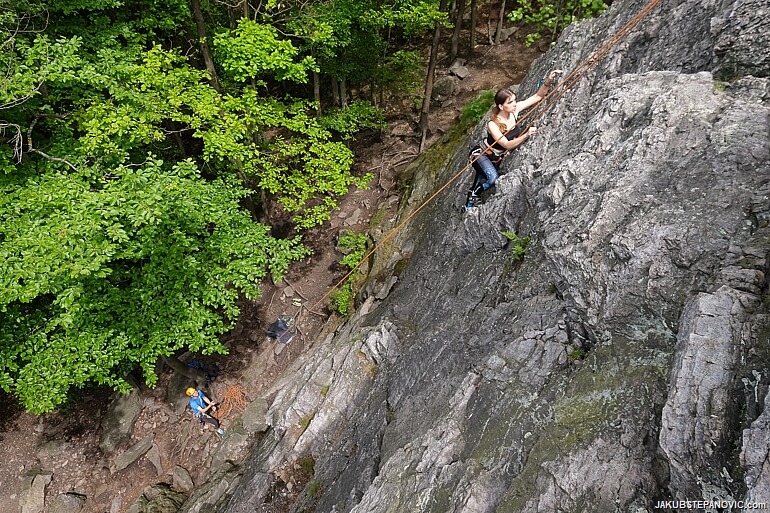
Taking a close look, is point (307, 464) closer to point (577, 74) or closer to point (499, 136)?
point (499, 136)

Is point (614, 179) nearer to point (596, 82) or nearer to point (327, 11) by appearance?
point (596, 82)

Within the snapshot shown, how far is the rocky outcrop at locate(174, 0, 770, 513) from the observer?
3480mm

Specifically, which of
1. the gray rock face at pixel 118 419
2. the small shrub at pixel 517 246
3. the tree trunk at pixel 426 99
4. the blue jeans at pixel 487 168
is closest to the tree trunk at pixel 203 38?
the blue jeans at pixel 487 168

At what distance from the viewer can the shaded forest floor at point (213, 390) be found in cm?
1205

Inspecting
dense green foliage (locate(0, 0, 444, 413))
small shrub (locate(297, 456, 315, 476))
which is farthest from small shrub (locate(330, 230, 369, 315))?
small shrub (locate(297, 456, 315, 476))

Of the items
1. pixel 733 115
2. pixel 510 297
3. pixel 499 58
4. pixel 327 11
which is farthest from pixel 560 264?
pixel 499 58

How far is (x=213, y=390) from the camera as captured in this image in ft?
43.5

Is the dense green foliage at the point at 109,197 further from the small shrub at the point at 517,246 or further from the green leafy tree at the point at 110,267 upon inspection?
the small shrub at the point at 517,246

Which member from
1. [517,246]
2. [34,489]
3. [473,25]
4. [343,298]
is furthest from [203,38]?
[473,25]

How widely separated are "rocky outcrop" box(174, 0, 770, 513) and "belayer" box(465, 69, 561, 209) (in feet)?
0.79

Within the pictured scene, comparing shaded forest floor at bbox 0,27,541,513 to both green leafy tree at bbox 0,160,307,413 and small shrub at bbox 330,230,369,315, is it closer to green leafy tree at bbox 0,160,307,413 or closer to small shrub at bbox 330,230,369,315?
small shrub at bbox 330,230,369,315

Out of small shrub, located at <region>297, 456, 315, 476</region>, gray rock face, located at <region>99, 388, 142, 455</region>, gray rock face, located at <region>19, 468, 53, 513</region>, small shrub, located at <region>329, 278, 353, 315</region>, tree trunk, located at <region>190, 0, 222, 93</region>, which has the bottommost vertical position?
gray rock face, located at <region>19, 468, 53, 513</region>

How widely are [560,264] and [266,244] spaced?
6686 millimetres

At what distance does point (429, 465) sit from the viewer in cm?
521
